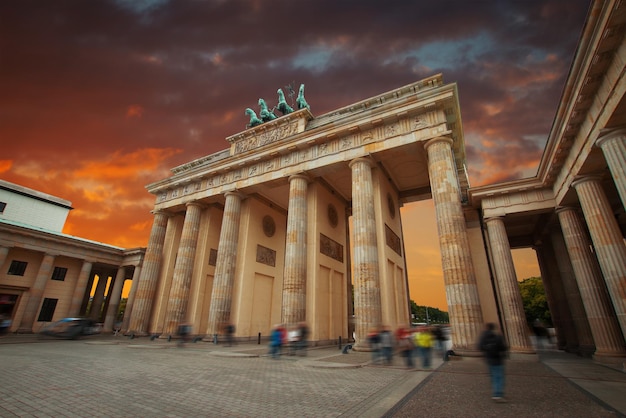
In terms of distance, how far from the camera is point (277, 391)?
6.46 m

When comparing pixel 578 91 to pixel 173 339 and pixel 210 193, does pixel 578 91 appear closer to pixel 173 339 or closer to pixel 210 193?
pixel 210 193

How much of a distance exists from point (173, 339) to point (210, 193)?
11251 mm

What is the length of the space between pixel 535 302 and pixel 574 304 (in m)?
32.1

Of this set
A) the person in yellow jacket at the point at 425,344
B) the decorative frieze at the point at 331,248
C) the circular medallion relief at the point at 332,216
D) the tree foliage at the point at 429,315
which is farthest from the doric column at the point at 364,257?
the tree foliage at the point at 429,315

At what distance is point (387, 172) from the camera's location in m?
21.7

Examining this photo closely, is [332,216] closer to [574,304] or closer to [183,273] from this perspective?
[183,273]

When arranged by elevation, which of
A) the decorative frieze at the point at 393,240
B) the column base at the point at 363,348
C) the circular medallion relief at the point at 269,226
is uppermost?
the circular medallion relief at the point at 269,226

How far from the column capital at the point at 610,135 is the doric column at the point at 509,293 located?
299 inches

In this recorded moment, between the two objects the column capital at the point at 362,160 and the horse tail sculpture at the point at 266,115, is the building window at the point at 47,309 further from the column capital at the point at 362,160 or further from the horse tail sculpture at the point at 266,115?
the column capital at the point at 362,160

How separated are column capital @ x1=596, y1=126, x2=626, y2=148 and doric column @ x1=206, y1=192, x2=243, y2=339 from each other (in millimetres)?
20243

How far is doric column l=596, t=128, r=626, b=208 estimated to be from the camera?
898 centimetres

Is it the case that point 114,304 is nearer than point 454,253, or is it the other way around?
point 454,253

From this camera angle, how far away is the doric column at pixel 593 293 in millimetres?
12523

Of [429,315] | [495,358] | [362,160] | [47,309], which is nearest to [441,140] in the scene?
[362,160]
